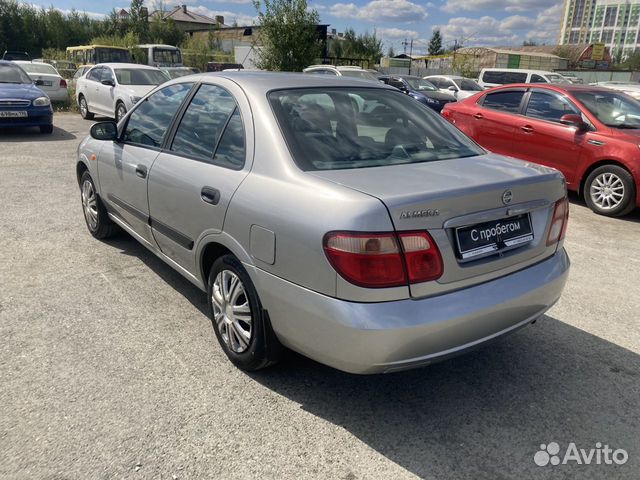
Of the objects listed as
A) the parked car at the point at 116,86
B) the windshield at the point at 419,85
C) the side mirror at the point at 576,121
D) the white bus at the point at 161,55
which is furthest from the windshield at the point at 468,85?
the white bus at the point at 161,55

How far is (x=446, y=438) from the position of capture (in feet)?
8.44

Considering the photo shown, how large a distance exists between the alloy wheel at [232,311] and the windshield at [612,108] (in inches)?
241

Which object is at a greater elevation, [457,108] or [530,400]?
[457,108]

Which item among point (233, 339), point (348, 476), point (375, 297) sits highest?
point (375, 297)

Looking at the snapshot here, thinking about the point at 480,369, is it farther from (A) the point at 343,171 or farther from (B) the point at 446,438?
(A) the point at 343,171

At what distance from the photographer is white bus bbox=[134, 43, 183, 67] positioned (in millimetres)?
25908

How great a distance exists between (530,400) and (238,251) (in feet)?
5.81

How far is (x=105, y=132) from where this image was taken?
14.0 feet

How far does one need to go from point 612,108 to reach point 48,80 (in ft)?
50.6

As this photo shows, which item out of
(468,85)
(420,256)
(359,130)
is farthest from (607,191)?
(468,85)

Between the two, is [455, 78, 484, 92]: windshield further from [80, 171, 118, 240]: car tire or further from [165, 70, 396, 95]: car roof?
[165, 70, 396, 95]: car roof

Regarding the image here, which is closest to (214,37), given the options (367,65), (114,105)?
(367,65)

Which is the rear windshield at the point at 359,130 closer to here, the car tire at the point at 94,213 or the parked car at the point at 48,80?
the car tire at the point at 94,213

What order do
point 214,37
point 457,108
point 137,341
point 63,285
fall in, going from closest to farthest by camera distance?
point 137,341 < point 63,285 < point 457,108 < point 214,37
